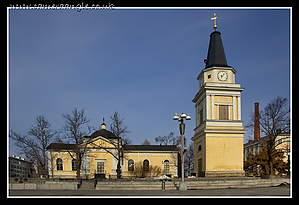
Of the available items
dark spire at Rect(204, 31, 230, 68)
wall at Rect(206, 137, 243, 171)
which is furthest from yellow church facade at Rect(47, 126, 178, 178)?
dark spire at Rect(204, 31, 230, 68)

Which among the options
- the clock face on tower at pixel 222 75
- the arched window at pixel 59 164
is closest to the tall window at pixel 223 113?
the clock face on tower at pixel 222 75

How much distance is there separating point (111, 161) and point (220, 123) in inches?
1138

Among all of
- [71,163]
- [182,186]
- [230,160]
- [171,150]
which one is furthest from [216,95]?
[71,163]

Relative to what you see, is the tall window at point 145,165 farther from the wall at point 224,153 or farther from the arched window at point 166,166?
the wall at point 224,153

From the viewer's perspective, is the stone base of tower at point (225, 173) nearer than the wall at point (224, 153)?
Yes

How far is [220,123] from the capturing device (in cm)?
3544

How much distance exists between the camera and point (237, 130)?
35.2 metres

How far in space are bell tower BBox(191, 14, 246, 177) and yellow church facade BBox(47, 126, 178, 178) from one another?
21129 mm

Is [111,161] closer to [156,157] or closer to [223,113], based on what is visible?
[156,157]

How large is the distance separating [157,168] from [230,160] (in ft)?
83.1

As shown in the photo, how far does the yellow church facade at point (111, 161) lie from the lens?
182ft

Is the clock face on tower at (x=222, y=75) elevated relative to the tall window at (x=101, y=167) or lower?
elevated

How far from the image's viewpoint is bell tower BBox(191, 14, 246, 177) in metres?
34.9

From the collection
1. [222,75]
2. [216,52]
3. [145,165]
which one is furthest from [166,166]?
[216,52]
